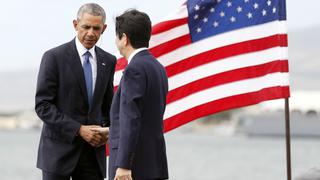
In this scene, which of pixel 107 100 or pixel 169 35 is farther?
pixel 169 35

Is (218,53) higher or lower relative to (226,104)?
higher

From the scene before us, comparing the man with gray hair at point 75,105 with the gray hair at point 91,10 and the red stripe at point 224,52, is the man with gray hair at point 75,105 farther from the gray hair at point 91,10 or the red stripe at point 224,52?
the red stripe at point 224,52

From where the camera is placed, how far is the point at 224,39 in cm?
815

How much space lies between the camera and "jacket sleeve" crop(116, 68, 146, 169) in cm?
603

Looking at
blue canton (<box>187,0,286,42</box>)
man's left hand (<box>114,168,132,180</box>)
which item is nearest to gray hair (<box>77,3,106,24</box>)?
man's left hand (<box>114,168,132,180</box>)

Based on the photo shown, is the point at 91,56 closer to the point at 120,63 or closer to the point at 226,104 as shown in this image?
the point at 120,63

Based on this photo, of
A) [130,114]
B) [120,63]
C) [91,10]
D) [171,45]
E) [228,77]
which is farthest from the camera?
[171,45]

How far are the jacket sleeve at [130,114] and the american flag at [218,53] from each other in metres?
1.86

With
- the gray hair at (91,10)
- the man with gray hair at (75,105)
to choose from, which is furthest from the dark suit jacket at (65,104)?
the gray hair at (91,10)

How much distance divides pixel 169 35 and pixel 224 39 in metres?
0.44

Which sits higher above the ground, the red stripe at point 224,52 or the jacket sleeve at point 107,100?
the red stripe at point 224,52

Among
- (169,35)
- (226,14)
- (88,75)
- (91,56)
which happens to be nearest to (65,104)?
Result: (88,75)

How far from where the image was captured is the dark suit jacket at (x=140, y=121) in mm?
6043

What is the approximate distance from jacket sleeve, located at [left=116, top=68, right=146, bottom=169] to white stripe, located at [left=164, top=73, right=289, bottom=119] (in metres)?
1.98
